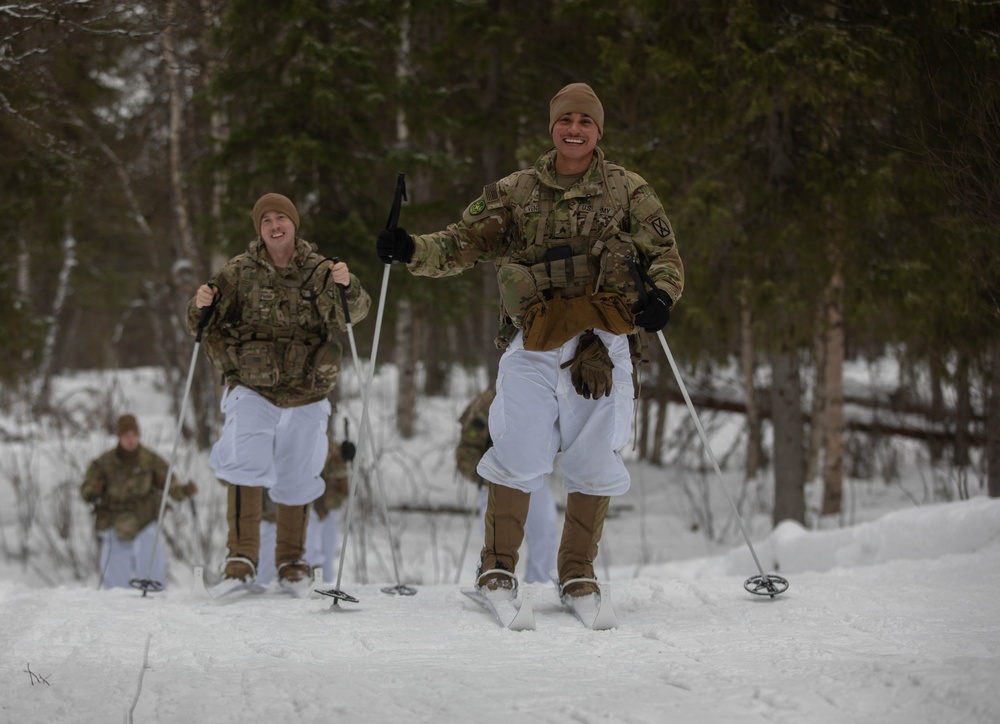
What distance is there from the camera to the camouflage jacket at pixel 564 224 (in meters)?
4.23

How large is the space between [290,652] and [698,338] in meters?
6.77

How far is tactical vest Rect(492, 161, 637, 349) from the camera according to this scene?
13.5 feet

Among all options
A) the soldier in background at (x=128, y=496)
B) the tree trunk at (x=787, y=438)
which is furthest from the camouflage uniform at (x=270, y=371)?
the tree trunk at (x=787, y=438)

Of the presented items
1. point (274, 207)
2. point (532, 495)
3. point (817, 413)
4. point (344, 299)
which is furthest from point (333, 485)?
point (817, 413)

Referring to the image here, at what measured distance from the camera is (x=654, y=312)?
4027 mm

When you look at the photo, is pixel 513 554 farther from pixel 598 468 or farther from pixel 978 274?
pixel 978 274

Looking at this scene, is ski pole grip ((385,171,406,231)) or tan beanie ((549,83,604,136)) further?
ski pole grip ((385,171,406,231))

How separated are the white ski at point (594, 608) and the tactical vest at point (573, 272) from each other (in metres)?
1.10

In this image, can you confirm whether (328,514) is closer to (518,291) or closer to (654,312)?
(518,291)

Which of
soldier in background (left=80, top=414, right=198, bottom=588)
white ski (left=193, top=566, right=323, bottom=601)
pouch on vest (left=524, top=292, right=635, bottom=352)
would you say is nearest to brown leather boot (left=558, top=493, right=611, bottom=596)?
pouch on vest (left=524, top=292, right=635, bottom=352)

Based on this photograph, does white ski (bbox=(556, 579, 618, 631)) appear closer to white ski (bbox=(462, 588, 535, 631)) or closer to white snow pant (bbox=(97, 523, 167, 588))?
white ski (bbox=(462, 588, 535, 631))

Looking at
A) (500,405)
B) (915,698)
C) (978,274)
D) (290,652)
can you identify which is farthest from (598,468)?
(978,274)

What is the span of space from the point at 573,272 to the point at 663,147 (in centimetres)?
486

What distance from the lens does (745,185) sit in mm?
8828
